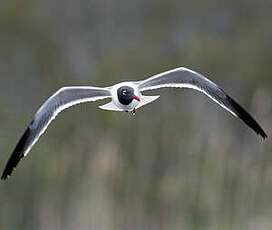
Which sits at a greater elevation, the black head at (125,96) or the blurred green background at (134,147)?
the blurred green background at (134,147)

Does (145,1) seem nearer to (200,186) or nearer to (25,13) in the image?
(25,13)

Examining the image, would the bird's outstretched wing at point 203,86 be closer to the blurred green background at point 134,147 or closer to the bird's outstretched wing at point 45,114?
the bird's outstretched wing at point 45,114

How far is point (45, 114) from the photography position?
9.54 feet

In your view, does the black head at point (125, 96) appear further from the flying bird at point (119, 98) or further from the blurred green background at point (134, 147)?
the blurred green background at point (134, 147)

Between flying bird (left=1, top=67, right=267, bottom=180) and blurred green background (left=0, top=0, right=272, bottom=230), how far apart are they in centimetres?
46

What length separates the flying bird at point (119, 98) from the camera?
9.25ft

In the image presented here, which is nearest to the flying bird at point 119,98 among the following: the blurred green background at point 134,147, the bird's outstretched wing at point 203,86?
the bird's outstretched wing at point 203,86

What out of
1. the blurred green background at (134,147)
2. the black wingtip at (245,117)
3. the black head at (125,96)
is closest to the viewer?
the black head at (125,96)

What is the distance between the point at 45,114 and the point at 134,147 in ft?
3.48

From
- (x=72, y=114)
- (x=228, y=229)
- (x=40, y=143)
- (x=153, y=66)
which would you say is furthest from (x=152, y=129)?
(x=153, y=66)

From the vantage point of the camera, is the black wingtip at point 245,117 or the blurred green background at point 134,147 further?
the blurred green background at point 134,147

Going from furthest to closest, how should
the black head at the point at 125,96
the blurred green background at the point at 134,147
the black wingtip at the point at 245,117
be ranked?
1. the blurred green background at the point at 134,147
2. the black wingtip at the point at 245,117
3. the black head at the point at 125,96

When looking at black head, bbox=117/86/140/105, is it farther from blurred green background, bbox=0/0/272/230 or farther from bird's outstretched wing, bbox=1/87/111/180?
blurred green background, bbox=0/0/272/230

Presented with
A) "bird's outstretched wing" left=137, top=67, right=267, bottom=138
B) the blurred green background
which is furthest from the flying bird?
the blurred green background
